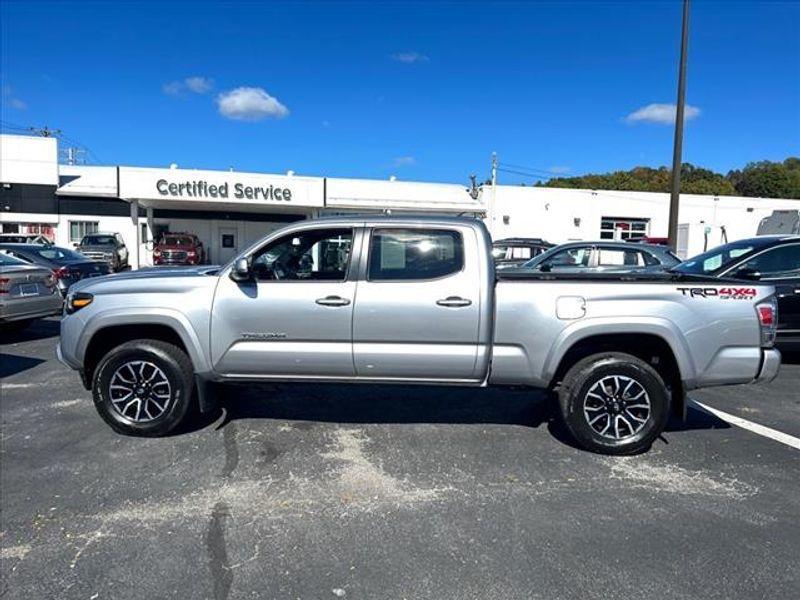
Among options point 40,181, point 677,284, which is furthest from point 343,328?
point 40,181

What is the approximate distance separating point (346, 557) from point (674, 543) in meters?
1.89

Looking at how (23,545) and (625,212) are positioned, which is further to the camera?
(625,212)

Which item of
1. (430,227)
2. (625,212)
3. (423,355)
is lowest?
(423,355)

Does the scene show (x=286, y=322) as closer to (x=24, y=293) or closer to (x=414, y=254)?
(x=414, y=254)

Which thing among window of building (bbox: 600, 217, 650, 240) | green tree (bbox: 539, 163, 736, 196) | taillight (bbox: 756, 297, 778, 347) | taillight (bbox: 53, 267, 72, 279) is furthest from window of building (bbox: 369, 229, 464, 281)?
green tree (bbox: 539, 163, 736, 196)

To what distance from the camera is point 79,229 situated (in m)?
33.0

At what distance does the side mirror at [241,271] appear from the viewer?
461 centimetres

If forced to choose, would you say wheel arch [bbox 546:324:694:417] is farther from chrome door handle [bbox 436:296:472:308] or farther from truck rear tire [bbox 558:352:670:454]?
chrome door handle [bbox 436:296:472:308]

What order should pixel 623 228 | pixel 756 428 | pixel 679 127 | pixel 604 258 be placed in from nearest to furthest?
pixel 756 428 → pixel 604 258 → pixel 679 127 → pixel 623 228

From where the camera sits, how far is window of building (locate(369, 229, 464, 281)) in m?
4.64

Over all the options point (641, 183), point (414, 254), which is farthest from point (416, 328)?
point (641, 183)

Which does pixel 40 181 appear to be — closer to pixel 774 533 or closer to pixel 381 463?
pixel 381 463

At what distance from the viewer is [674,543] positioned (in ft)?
10.8

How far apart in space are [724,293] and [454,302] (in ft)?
6.84
